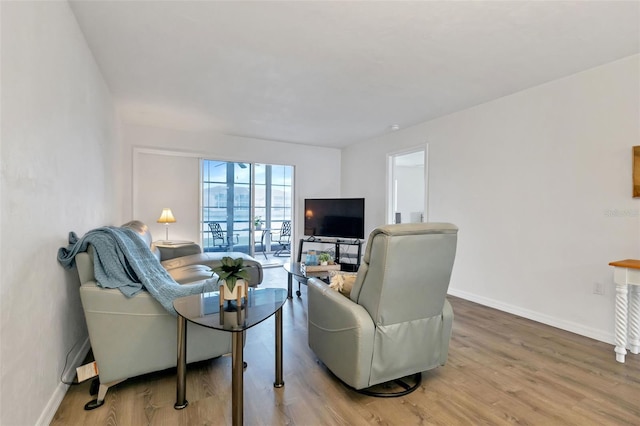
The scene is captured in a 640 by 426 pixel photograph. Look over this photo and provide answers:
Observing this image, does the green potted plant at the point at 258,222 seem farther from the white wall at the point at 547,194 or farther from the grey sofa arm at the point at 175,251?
the white wall at the point at 547,194

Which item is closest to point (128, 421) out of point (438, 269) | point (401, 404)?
point (401, 404)

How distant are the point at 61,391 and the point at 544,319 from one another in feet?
13.3

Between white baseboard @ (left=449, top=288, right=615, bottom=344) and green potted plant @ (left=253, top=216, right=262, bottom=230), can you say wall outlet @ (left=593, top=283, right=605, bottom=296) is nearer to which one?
white baseboard @ (left=449, top=288, right=615, bottom=344)

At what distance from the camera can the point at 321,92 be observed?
3504 mm

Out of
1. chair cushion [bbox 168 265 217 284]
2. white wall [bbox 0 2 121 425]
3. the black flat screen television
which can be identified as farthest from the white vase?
the black flat screen television

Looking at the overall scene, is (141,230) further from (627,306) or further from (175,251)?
(627,306)

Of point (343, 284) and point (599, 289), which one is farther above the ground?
point (343, 284)

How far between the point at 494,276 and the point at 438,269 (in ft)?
7.57

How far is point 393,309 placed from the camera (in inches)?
72.7

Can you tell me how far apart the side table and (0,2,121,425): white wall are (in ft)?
12.1

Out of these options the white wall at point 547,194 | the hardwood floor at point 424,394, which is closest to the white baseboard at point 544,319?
the white wall at point 547,194

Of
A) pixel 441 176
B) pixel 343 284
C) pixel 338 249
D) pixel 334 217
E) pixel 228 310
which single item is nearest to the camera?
pixel 228 310

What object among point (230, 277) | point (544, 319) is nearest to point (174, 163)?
point (230, 277)

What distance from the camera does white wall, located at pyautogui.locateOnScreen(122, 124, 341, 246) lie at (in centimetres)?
490
